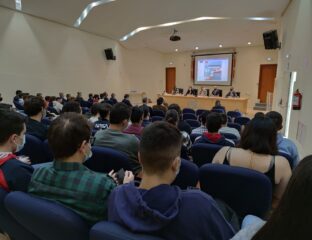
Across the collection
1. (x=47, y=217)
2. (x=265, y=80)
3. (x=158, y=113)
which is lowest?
(x=158, y=113)

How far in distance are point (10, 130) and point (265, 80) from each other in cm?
1422

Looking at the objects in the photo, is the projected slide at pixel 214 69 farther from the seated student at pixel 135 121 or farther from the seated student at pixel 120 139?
the seated student at pixel 120 139

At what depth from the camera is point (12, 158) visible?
1.47 m

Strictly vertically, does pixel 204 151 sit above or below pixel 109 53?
below

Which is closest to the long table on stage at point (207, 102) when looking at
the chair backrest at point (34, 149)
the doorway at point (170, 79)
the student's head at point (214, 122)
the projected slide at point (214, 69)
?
the projected slide at point (214, 69)

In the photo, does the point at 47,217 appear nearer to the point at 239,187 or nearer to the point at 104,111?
the point at 239,187

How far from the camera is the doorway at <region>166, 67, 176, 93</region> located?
57.2 feet

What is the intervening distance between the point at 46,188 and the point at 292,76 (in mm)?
6718

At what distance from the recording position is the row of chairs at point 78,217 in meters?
1.03

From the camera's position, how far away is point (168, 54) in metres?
17.4

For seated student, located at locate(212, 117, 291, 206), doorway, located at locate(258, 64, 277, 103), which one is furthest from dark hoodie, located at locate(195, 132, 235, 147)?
doorway, located at locate(258, 64, 277, 103)

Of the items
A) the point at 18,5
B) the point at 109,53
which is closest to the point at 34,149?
the point at 18,5

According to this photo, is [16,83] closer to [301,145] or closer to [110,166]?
[110,166]

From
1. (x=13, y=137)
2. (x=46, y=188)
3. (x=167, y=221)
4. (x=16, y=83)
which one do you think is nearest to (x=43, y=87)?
(x=16, y=83)
